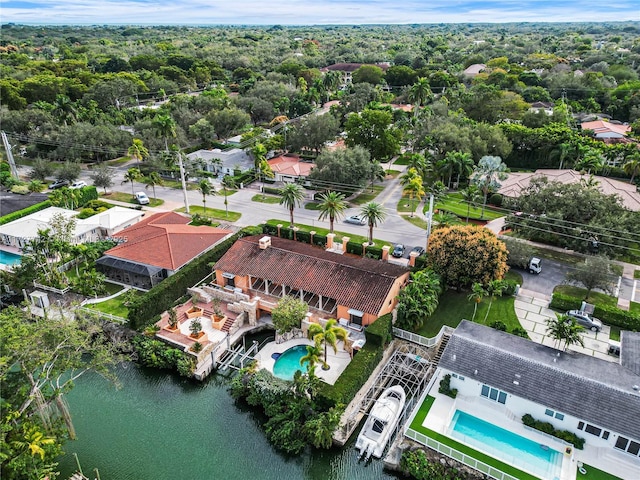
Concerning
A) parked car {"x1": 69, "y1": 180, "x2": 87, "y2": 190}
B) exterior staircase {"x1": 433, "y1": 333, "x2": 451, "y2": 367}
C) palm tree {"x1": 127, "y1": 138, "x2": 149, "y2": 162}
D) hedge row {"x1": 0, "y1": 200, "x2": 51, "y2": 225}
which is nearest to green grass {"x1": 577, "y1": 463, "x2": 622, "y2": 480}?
exterior staircase {"x1": 433, "y1": 333, "x2": 451, "y2": 367}

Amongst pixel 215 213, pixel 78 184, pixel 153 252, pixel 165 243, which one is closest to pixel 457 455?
pixel 153 252

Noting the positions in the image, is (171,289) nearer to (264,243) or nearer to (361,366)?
(264,243)

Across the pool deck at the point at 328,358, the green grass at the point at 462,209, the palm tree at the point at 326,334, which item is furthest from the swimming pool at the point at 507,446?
the green grass at the point at 462,209

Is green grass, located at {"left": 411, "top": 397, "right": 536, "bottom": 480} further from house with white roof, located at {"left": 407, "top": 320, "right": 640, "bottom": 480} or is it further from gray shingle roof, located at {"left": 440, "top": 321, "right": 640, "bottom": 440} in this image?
gray shingle roof, located at {"left": 440, "top": 321, "right": 640, "bottom": 440}

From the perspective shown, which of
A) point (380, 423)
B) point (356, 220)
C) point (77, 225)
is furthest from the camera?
point (356, 220)

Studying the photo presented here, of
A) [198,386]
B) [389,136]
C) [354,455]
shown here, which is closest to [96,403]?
[198,386]

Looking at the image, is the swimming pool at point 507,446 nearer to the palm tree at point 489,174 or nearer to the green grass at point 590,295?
the green grass at point 590,295
